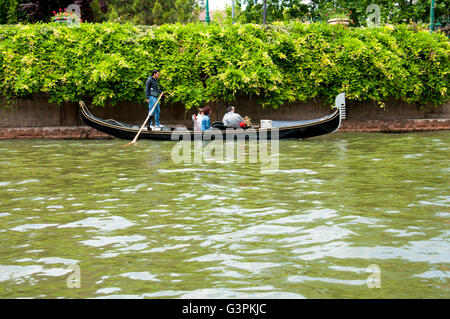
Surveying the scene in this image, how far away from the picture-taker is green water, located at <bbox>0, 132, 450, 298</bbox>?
439cm

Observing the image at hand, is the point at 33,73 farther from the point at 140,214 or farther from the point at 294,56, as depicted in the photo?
the point at 140,214

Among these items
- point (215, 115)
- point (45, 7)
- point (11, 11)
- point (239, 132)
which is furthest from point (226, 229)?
point (11, 11)

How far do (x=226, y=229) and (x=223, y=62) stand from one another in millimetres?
11647

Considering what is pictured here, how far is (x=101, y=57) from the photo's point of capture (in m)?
16.6

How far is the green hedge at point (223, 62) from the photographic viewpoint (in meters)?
16.5

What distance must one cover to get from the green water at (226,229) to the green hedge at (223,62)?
6.10m

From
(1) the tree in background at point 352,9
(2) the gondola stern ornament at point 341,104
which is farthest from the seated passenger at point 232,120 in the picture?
(1) the tree in background at point 352,9

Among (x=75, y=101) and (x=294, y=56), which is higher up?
(x=294, y=56)

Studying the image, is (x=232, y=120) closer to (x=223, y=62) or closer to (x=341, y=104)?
(x=223, y=62)

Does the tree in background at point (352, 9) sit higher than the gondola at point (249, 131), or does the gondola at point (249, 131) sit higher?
the tree in background at point (352, 9)

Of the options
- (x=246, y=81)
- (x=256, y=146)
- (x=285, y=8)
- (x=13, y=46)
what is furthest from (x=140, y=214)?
(x=285, y=8)

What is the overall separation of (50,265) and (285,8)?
A: 26769mm

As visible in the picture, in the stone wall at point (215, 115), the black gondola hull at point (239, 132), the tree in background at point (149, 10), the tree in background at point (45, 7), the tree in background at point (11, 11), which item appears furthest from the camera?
the tree in background at point (149, 10)
